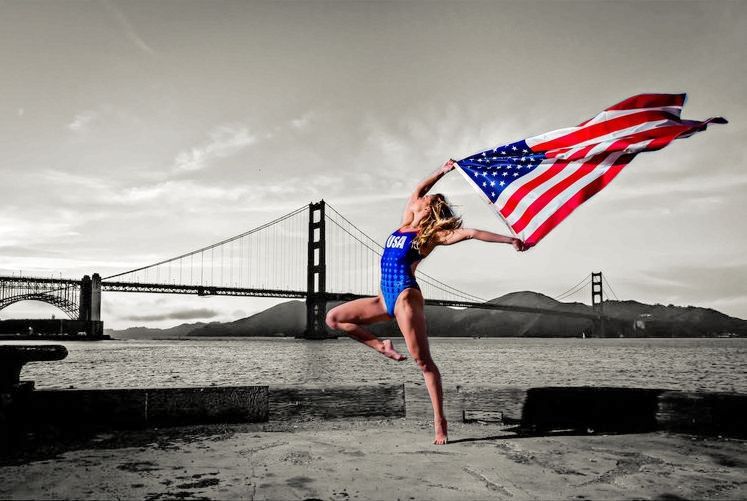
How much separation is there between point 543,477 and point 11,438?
3651mm

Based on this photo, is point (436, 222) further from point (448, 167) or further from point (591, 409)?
point (591, 409)

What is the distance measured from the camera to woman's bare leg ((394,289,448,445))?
4309 millimetres

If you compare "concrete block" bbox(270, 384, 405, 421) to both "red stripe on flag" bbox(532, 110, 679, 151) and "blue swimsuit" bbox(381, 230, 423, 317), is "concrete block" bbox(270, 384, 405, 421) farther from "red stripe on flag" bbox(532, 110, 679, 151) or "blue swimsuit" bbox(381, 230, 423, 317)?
"red stripe on flag" bbox(532, 110, 679, 151)

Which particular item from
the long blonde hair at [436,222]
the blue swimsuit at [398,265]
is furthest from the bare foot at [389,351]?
the long blonde hair at [436,222]

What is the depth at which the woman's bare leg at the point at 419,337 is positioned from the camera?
14.1 ft

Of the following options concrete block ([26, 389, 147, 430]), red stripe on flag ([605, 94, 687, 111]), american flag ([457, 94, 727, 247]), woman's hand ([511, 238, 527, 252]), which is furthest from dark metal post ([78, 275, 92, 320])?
red stripe on flag ([605, 94, 687, 111])

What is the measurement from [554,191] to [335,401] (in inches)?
105

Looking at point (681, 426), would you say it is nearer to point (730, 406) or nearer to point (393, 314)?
point (730, 406)

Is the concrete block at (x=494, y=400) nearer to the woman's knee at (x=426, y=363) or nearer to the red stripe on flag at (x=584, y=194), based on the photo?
the woman's knee at (x=426, y=363)

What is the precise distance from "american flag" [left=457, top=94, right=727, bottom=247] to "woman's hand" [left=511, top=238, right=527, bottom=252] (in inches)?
5.1

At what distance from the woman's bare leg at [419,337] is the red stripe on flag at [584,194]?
97 centimetres

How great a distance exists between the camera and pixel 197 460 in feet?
12.6

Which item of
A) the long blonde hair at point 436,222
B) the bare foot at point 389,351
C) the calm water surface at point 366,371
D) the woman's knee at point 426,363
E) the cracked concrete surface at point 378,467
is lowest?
the calm water surface at point 366,371

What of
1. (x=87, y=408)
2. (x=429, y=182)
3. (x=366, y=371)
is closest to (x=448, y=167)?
(x=429, y=182)
